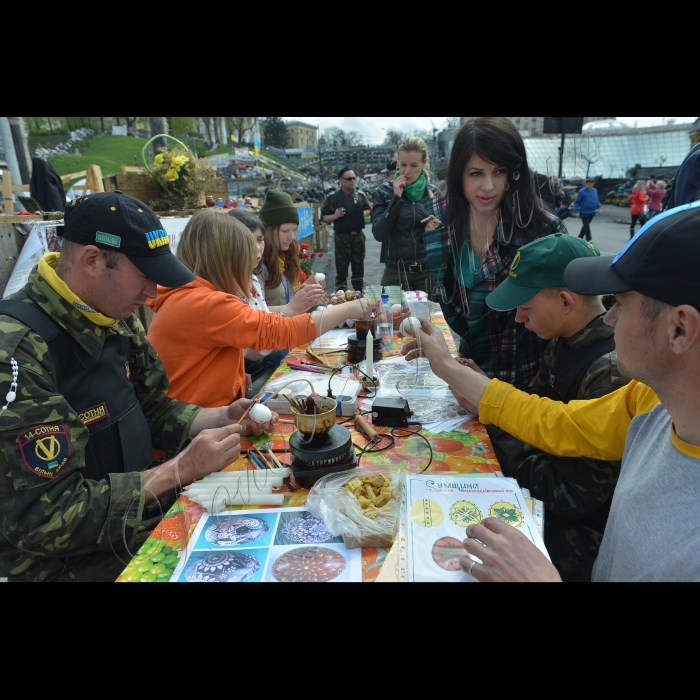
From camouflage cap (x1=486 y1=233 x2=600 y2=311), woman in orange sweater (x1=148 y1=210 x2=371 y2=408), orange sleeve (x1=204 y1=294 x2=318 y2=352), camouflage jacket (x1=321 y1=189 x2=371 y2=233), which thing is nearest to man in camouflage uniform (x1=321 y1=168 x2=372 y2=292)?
camouflage jacket (x1=321 y1=189 x2=371 y2=233)

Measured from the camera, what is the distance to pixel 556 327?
1.97 meters

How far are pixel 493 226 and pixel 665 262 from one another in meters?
1.98

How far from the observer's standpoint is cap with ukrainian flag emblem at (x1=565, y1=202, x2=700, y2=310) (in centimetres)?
100

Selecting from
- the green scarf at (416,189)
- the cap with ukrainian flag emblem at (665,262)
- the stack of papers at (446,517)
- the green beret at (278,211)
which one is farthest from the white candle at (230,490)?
the green scarf at (416,189)

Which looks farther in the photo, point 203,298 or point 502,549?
point 203,298

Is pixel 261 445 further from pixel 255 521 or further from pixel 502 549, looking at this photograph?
pixel 502 549

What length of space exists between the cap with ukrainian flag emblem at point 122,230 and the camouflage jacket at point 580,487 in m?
1.63

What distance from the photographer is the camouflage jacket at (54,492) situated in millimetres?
1361

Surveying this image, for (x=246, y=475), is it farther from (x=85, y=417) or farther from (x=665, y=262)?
(x=665, y=262)

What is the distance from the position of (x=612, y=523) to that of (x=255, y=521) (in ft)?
3.49

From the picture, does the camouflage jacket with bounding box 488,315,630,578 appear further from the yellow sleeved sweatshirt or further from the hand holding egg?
the hand holding egg

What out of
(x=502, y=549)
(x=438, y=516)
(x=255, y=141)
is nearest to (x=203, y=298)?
(x=438, y=516)

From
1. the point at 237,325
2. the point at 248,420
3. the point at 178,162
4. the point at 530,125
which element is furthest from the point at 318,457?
the point at 178,162

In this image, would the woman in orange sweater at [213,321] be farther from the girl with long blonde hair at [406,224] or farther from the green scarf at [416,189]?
the green scarf at [416,189]
